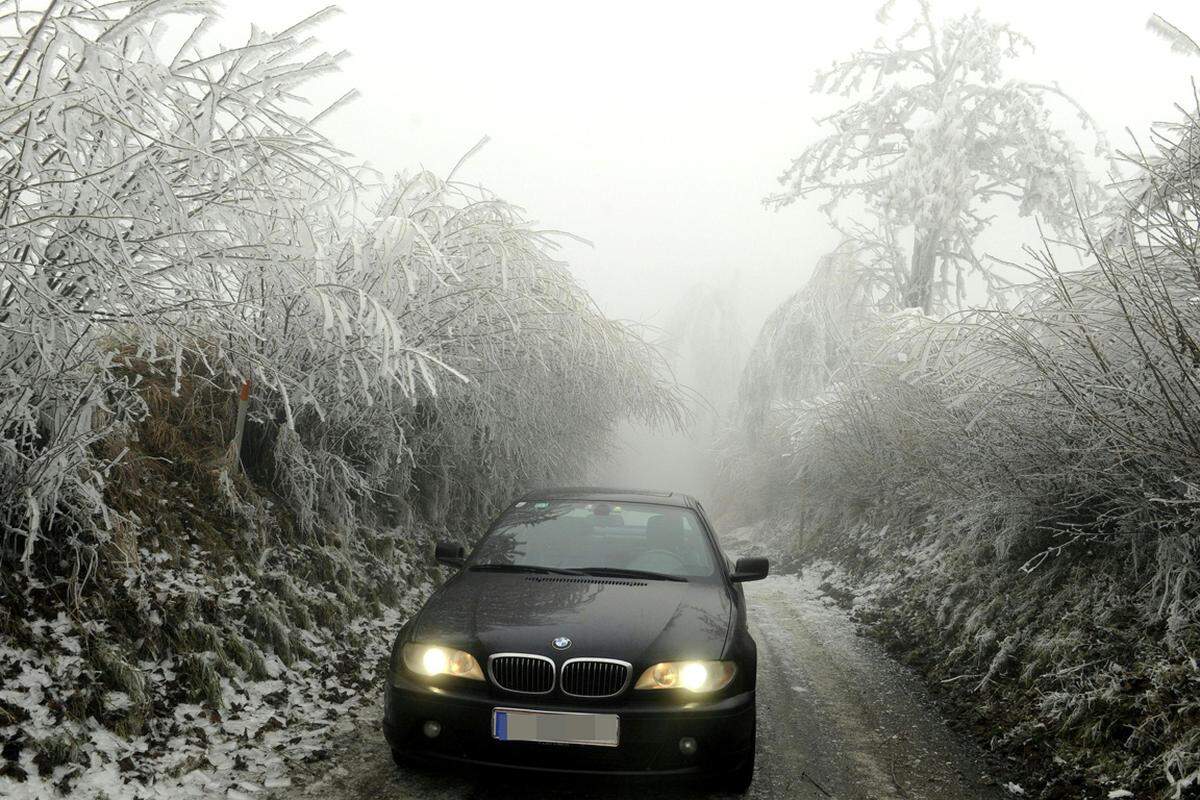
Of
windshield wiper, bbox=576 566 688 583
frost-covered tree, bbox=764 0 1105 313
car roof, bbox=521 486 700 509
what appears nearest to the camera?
windshield wiper, bbox=576 566 688 583

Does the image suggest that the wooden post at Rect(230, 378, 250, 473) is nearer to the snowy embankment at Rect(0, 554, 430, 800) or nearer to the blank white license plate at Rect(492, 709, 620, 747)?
the snowy embankment at Rect(0, 554, 430, 800)

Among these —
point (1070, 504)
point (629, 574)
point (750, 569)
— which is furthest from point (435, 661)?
point (1070, 504)

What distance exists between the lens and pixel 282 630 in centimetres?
533

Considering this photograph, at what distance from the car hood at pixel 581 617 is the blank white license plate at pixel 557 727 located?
0.26 metres

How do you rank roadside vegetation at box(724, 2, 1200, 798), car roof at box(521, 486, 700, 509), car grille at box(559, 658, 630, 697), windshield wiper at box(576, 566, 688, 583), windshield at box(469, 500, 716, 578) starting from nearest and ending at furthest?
car grille at box(559, 658, 630, 697) < roadside vegetation at box(724, 2, 1200, 798) < windshield wiper at box(576, 566, 688, 583) < windshield at box(469, 500, 716, 578) < car roof at box(521, 486, 700, 509)

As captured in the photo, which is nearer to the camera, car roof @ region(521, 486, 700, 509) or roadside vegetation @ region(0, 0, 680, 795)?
roadside vegetation @ region(0, 0, 680, 795)

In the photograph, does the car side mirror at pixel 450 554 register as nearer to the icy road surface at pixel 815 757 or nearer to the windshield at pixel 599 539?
the windshield at pixel 599 539

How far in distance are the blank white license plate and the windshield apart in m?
1.27

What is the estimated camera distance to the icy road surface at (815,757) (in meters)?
3.82

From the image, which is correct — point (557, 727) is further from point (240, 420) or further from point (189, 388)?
point (189, 388)

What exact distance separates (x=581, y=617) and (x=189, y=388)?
4.33m

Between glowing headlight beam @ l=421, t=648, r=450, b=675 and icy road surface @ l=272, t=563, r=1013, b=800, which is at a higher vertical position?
glowing headlight beam @ l=421, t=648, r=450, b=675

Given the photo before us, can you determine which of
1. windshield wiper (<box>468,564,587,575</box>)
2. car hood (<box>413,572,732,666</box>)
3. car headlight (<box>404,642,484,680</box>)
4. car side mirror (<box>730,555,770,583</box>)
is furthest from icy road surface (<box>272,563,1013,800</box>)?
windshield wiper (<box>468,564,587,575</box>)

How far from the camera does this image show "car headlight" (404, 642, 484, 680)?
3.75m
